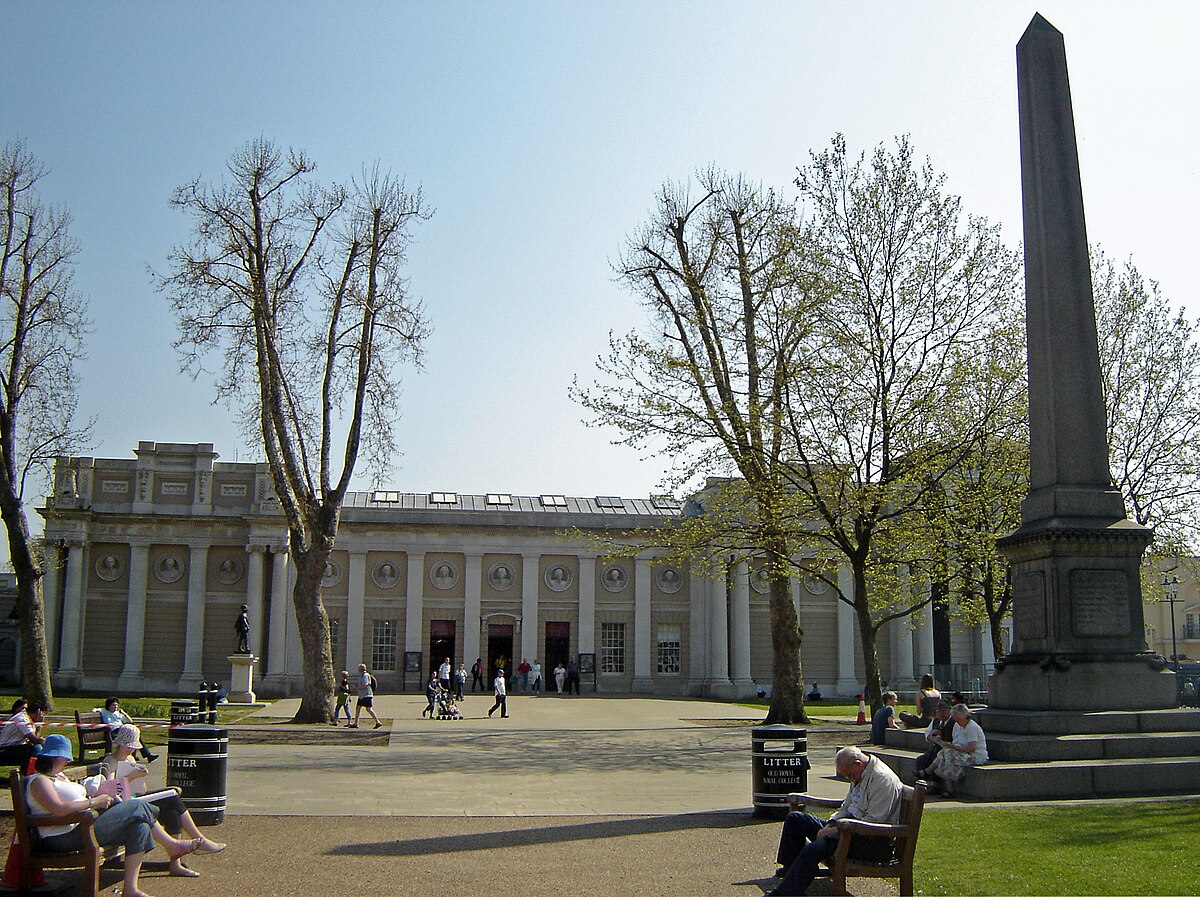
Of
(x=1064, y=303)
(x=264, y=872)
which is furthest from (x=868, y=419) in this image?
(x=264, y=872)

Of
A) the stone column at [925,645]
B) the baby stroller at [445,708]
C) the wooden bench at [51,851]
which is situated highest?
the stone column at [925,645]

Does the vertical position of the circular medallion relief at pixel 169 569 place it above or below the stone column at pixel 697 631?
above

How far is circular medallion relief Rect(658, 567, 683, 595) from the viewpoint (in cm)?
4903

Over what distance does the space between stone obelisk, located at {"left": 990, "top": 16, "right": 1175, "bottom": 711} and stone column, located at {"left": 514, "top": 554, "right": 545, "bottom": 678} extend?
3484 centimetres

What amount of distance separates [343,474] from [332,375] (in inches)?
94.6

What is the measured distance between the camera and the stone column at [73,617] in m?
→ 44.5

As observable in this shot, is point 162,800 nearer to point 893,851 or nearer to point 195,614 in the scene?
point 893,851

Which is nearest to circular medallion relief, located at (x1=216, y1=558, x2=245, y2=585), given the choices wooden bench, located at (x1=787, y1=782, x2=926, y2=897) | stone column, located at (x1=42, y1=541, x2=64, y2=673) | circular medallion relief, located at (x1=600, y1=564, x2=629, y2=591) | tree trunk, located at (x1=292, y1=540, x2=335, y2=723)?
stone column, located at (x1=42, y1=541, x2=64, y2=673)

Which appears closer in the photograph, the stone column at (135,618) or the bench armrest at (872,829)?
the bench armrest at (872,829)

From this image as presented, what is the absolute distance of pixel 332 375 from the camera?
26500mm

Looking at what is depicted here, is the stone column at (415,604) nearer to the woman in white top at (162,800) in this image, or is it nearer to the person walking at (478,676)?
the person walking at (478,676)

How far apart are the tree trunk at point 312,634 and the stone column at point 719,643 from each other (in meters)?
22.8

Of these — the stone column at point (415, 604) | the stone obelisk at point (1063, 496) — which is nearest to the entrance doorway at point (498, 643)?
the stone column at point (415, 604)

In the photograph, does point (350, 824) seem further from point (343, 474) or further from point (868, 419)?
point (343, 474)
